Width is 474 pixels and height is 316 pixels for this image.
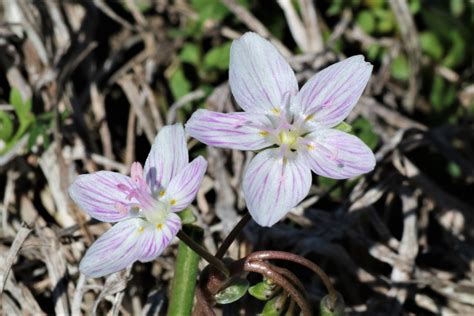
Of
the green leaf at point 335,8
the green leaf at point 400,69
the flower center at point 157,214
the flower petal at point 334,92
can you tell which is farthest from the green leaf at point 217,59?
the flower center at point 157,214

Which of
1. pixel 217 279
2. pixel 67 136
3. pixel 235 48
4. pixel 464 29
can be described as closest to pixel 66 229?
pixel 67 136

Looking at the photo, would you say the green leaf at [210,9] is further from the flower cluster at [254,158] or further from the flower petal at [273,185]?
the flower petal at [273,185]

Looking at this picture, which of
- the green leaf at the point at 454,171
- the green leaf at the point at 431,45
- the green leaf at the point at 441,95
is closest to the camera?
the green leaf at the point at 454,171

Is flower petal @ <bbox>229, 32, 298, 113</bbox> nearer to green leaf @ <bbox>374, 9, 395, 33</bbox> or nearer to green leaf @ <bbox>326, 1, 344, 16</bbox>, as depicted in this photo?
green leaf @ <bbox>326, 1, 344, 16</bbox>

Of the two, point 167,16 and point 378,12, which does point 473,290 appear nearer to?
point 378,12

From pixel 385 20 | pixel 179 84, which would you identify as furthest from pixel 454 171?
pixel 179 84

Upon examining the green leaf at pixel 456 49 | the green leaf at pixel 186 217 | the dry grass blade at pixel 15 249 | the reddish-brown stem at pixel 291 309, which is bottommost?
the green leaf at pixel 456 49
